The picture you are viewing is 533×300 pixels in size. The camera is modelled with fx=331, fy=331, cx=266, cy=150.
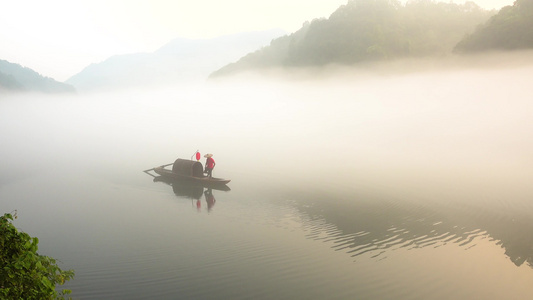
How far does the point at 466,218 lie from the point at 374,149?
51.8 metres

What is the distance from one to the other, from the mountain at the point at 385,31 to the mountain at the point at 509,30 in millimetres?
36852

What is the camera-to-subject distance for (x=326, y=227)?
78.5 feet

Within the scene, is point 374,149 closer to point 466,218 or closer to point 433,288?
point 466,218

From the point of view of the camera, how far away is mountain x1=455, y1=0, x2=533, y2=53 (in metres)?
103

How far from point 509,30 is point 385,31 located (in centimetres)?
6316

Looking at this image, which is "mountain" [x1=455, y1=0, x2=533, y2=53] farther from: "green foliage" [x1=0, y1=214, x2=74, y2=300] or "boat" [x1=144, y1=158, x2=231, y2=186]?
"green foliage" [x1=0, y1=214, x2=74, y2=300]

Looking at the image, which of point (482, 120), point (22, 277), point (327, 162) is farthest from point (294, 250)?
point (482, 120)

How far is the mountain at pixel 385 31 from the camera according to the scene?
160 meters

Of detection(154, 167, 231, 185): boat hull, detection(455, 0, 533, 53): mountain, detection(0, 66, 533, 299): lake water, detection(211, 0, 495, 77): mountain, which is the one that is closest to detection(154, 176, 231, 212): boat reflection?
detection(0, 66, 533, 299): lake water

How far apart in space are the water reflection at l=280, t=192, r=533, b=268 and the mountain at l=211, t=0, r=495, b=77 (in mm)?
144102

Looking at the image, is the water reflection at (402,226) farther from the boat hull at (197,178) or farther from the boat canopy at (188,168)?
the boat canopy at (188,168)

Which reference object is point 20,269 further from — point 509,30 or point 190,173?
point 509,30

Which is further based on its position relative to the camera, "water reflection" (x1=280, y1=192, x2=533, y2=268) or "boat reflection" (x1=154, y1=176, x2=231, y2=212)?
"boat reflection" (x1=154, y1=176, x2=231, y2=212)

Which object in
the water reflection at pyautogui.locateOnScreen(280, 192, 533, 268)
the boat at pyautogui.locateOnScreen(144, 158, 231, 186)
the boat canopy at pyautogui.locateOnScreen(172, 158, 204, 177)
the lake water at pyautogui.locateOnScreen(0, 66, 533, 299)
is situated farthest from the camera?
the boat canopy at pyautogui.locateOnScreen(172, 158, 204, 177)
